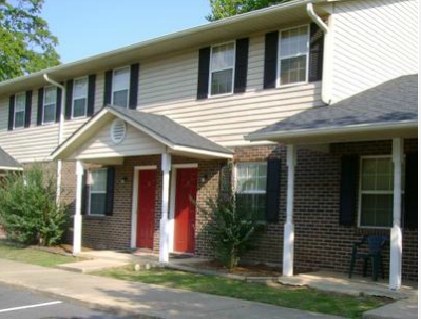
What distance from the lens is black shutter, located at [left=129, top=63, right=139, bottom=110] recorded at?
1695 centimetres

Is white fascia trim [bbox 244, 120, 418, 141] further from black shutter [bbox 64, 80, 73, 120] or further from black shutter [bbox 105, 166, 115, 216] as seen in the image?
black shutter [bbox 64, 80, 73, 120]

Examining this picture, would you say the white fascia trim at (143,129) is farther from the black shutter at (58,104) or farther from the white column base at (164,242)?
the black shutter at (58,104)

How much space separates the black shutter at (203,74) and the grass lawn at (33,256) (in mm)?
5241

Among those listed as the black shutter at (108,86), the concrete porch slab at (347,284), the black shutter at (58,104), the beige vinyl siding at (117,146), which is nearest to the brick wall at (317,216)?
the concrete porch slab at (347,284)

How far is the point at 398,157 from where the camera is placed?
33.7ft

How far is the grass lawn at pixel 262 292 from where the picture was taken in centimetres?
903

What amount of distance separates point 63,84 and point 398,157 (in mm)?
12605

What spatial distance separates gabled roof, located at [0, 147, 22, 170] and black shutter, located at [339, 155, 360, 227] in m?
13.1

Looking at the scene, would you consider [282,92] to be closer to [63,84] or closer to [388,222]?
[388,222]

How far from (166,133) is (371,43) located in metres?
5.04

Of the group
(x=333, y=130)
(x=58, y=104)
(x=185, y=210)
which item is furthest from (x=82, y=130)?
A: (x=333, y=130)

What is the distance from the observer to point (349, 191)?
12.0 metres

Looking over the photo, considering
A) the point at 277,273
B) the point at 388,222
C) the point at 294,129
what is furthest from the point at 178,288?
the point at 388,222

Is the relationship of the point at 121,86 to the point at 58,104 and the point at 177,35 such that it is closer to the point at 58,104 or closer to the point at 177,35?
the point at 58,104
